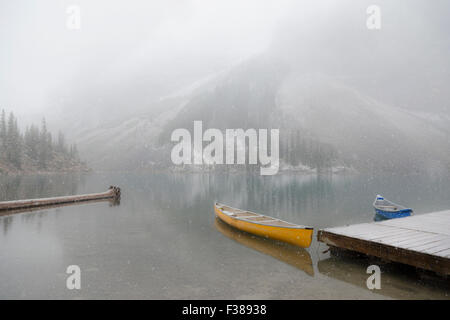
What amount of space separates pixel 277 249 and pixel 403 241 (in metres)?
6.43

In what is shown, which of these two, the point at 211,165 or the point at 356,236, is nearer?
the point at 356,236

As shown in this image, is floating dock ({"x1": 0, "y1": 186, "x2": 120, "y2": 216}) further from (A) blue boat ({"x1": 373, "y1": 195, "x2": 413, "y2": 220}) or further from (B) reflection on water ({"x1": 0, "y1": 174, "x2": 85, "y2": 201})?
(A) blue boat ({"x1": 373, "y1": 195, "x2": 413, "y2": 220})

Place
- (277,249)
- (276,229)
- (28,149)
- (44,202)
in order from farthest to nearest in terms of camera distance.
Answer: (28,149), (44,202), (276,229), (277,249)

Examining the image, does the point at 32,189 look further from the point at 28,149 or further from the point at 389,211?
the point at 28,149

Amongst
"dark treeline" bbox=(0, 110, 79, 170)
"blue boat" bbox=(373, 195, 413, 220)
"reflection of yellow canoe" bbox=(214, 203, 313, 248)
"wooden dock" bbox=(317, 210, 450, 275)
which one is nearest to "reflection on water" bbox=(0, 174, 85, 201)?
"reflection of yellow canoe" bbox=(214, 203, 313, 248)

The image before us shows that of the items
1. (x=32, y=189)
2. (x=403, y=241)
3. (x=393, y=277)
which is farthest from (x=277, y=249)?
(x=32, y=189)

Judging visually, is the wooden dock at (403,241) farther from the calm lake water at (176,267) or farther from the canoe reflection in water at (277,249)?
the canoe reflection in water at (277,249)

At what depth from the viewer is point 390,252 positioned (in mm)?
11539

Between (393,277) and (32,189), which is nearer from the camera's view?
(393,277)

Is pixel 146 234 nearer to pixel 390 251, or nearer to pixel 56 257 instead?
pixel 56 257

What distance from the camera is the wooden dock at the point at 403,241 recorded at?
1049cm

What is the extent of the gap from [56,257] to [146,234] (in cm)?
641

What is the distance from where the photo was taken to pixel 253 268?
42.1 ft
